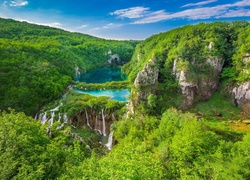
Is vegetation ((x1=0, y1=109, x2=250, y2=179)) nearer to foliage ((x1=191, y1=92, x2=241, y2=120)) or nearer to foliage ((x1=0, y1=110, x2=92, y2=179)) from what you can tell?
foliage ((x1=0, y1=110, x2=92, y2=179))

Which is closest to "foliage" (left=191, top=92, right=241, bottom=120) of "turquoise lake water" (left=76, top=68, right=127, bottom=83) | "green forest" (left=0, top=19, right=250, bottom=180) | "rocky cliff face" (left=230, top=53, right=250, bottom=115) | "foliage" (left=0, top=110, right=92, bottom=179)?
"green forest" (left=0, top=19, right=250, bottom=180)

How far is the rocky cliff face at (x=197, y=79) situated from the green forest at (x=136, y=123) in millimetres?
333

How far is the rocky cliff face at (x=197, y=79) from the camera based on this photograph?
134 ft

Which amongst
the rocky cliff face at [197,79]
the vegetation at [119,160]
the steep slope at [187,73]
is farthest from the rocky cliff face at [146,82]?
the vegetation at [119,160]

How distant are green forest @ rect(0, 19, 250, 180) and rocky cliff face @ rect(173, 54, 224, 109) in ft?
1.09

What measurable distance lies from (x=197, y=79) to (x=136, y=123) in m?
20.3

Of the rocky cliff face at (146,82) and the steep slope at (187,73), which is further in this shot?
the steep slope at (187,73)

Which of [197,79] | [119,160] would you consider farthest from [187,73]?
[119,160]

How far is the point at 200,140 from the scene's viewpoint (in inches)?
660

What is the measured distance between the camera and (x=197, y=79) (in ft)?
137

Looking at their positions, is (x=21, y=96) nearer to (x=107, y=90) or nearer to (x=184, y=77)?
(x=107, y=90)

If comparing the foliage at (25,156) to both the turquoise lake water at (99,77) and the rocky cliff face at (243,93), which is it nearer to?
the rocky cliff face at (243,93)

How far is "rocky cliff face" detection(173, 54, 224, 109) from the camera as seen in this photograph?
40.8 meters

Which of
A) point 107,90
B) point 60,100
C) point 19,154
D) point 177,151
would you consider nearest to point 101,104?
point 60,100
